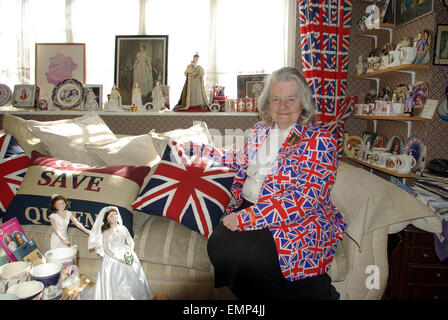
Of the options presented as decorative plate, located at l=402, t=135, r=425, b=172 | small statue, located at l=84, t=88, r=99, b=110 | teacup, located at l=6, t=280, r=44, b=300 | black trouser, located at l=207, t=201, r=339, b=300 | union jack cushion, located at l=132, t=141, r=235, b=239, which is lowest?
black trouser, located at l=207, t=201, r=339, b=300

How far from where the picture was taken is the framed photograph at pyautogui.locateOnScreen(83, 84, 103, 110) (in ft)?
8.30

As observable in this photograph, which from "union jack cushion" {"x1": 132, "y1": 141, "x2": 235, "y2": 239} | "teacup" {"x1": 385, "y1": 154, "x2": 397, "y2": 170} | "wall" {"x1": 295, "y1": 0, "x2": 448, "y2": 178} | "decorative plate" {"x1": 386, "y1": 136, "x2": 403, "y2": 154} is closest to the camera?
"union jack cushion" {"x1": 132, "y1": 141, "x2": 235, "y2": 239}

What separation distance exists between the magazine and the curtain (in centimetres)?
214

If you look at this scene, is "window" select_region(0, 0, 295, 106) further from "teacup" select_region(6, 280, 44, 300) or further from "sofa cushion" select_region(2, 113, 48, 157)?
"teacup" select_region(6, 280, 44, 300)

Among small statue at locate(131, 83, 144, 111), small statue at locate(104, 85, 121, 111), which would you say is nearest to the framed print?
small statue at locate(104, 85, 121, 111)

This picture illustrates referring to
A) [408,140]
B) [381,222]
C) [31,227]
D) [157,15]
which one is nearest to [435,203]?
[381,222]

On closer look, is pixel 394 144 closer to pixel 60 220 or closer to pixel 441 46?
pixel 441 46

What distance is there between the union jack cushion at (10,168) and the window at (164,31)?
1.40 meters

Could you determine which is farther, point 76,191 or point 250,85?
point 250,85

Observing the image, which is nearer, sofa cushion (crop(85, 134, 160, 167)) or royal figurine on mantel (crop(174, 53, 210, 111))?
sofa cushion (crop(85, 134, 160, 167))

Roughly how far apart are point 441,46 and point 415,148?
0.62 meters

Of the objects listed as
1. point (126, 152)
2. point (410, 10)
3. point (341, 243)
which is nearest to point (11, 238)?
point (126, 152)

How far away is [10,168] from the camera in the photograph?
60.6 inches
